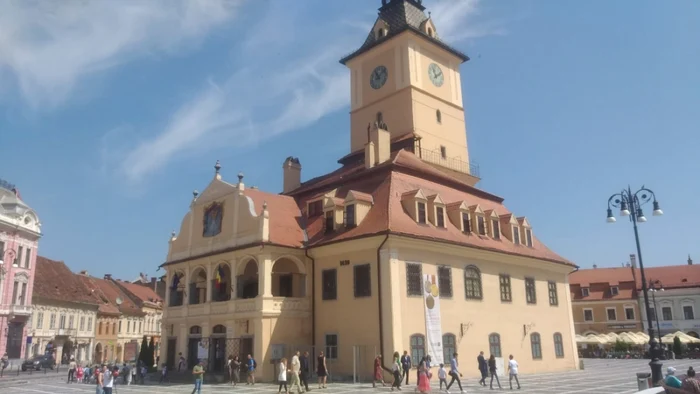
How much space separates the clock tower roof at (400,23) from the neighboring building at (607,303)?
38347 millimetres

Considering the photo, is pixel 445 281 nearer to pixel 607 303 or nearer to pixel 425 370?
pixel 425 370

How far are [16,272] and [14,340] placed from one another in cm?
600

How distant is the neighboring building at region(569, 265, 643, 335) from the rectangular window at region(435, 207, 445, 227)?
45058 millimetres

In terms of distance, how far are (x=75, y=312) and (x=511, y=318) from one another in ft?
158

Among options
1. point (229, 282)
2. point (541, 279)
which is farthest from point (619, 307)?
point (229, 282)

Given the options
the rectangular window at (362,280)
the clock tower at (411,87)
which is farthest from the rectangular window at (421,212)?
the clock tower at (411,87)

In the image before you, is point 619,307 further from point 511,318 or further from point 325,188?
point 325,188

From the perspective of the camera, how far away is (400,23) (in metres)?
42.7

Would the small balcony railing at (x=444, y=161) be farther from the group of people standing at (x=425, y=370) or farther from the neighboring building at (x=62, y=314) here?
the neighboring building at (x=62, y=314)

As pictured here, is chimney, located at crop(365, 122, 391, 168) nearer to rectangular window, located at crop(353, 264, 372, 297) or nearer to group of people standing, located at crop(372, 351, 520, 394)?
rectangular window, located at crop(353, 264, 372, 297)

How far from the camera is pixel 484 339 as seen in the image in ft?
99.8

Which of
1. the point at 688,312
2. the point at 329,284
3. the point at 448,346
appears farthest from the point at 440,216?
the point at 688,312

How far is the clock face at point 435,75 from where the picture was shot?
42.7m

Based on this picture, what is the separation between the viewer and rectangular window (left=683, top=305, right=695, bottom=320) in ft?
213
